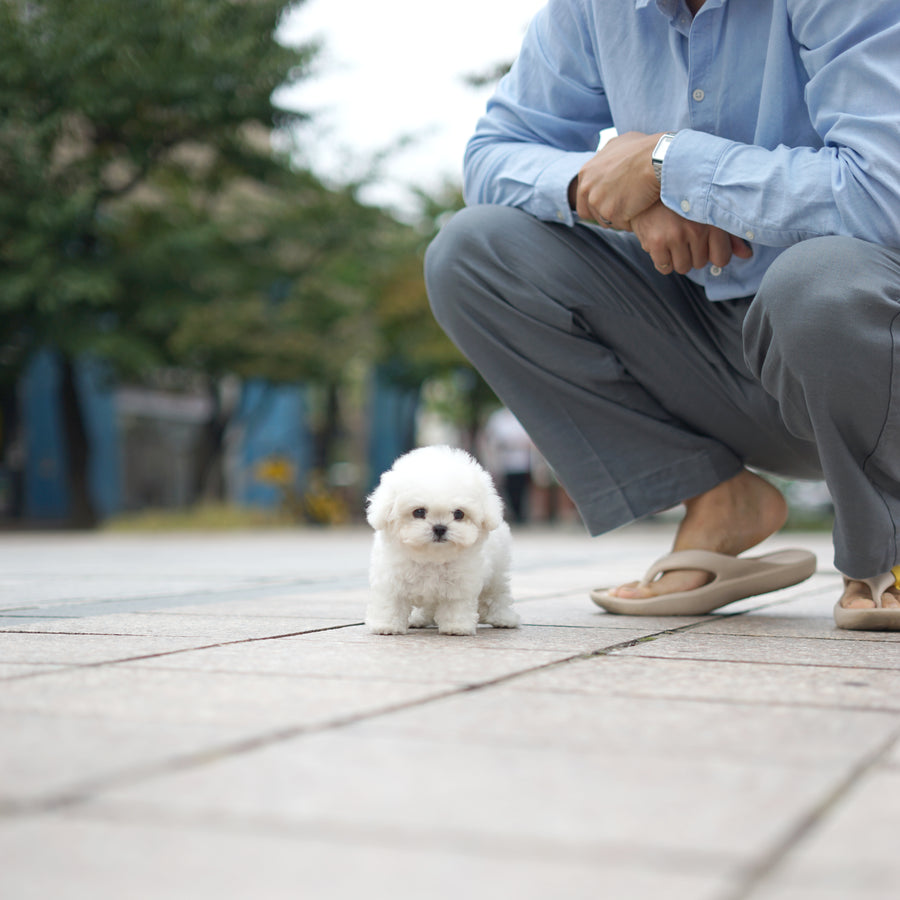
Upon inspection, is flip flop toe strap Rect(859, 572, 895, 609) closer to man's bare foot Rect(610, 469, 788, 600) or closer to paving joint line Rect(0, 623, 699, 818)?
man's bare foot Rect(610, 469, 788, 600)

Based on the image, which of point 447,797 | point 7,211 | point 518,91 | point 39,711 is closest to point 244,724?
point 39,711

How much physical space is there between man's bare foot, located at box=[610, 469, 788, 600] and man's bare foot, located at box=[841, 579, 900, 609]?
38 cm

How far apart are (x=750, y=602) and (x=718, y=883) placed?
2.84 metres

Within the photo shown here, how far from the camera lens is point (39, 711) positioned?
1668mm

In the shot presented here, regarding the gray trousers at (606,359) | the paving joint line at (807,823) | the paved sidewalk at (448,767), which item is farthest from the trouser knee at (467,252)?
the paving joint line at (807,823)

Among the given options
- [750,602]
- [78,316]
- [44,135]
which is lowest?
[750,602]

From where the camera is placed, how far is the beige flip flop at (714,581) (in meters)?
3.10

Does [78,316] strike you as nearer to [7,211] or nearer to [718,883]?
[7,211]

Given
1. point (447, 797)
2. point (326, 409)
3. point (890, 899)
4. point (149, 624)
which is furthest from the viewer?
point (326, 409)

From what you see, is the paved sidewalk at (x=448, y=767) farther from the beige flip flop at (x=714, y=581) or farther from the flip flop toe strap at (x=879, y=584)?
the beige flip flop at (x=714, y=581)

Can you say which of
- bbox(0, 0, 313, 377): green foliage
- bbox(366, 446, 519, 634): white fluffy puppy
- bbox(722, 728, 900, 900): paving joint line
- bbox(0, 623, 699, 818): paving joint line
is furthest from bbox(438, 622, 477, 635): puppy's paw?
bbox(0, 0, 313, 377): green foliage

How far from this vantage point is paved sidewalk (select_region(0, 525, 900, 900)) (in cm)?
103

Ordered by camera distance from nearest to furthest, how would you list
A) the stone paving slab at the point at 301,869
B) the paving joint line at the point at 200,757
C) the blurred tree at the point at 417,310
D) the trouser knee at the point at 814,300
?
the stone paving slab at the point at 301,869, the paving joint line at the point at 200,757, the trouser knee at the point at 814,300, the blurred tree at the point at 417,310

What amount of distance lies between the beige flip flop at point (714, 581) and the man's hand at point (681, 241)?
2.55ft
